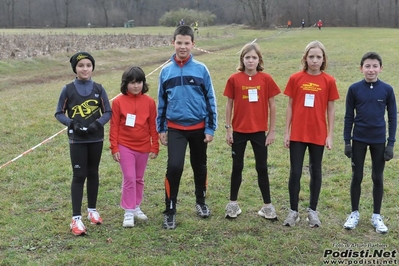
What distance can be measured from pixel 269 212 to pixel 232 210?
1.26 feet

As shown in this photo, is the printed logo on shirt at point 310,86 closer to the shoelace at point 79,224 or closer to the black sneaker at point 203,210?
the black sneaker at point 203,210

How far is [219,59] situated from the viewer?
23.0 m

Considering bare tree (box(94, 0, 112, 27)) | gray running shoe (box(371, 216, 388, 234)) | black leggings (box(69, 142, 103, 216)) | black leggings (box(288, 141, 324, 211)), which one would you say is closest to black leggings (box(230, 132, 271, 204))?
black leggings (box(288, 141, 324, 211))

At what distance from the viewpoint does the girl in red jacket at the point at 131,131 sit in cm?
440

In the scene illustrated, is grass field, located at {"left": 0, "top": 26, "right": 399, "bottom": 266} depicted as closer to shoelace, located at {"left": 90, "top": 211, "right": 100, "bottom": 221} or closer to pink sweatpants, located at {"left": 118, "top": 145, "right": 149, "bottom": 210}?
shoelace, located at {"left": 90, "top": 211, "right": 100, "bottom": 221}

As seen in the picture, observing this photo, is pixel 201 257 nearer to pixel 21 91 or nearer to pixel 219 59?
pixel 21 91

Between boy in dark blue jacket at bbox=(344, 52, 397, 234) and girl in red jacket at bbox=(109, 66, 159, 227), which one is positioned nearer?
boy in dark blue jacket at bbox=(344, 52, 397, 234)

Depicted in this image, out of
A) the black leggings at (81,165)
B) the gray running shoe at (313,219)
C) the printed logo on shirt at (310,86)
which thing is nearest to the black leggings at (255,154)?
the gray running shoe at (313,219)

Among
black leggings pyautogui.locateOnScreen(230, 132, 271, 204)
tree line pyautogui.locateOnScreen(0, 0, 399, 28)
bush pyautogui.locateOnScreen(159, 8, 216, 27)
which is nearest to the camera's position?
black leggings pyautogui.locateOnScreen(230, 132, 271, 204)

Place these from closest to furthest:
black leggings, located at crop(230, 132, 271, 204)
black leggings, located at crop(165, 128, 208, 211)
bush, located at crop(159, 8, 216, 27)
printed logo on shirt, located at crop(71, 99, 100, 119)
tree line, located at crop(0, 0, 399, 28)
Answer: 1. printed logo on shirt, located at crop(71, 99, 100, 119)
2. black leggings, located at crop(165, 128, 208, 211)
3. black leggings, located at crop(230, 132, 271, 204)
4. tree line, located at crop(0, 0, 399, 28)
5. bush, located at crop(159, 8, 216, 27)

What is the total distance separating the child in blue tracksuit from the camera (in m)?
4.26

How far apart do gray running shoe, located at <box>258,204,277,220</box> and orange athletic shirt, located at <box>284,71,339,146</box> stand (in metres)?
0.79

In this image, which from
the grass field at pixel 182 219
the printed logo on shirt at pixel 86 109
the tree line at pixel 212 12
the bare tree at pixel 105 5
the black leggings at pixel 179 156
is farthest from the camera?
the bare tree at pixel 105 5

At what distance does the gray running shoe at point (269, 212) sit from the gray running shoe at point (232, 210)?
9.7 inches
